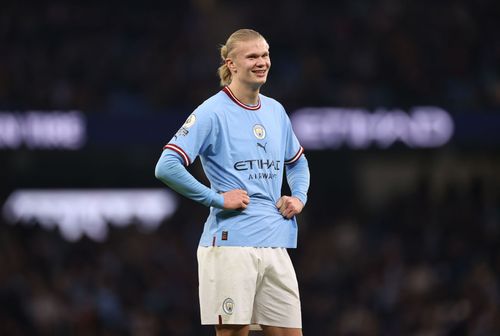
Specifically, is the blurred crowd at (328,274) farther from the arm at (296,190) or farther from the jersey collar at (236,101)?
the jersey collar at (236,101)

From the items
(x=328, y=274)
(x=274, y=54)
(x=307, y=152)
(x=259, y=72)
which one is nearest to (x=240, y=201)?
(x=259, y=72)

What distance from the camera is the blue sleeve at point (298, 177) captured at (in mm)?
5250

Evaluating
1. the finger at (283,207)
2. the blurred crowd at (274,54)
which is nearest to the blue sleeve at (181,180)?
the finger at (283,207)

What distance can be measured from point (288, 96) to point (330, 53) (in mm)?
1416

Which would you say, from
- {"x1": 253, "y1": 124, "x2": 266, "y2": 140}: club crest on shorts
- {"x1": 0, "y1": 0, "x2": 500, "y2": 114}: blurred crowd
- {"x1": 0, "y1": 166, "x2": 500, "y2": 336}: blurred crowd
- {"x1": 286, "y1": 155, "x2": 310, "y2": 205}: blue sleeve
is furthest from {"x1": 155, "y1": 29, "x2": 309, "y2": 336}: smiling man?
{"x1": 0, "y1": 0, "x2": 500, "y2": 114}: blurred crowd

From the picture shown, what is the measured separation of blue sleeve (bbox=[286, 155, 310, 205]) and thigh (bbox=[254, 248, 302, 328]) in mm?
417

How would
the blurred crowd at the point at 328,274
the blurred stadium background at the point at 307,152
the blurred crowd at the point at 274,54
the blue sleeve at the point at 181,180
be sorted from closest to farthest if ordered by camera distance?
the blue sleeve at the point at 181,180 < the blurred crowd at the point at 328,274 < the blurred stadium background at the point at 307,152 < the blurred crowd at the point at 274,54

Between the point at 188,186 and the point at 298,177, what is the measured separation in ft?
2.37

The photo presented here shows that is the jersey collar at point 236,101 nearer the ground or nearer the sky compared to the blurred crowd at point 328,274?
nearer the sky

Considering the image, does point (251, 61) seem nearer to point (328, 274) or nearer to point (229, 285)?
point (229, 285)

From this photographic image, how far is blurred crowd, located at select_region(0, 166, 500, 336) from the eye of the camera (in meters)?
11.3

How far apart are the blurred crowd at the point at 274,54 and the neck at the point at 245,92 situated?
24.3 ft

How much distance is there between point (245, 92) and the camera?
502 centimetres

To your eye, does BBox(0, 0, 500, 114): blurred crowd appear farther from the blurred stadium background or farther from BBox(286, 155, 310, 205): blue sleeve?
BBox(286, 155, 310, 205): blue sleeve
